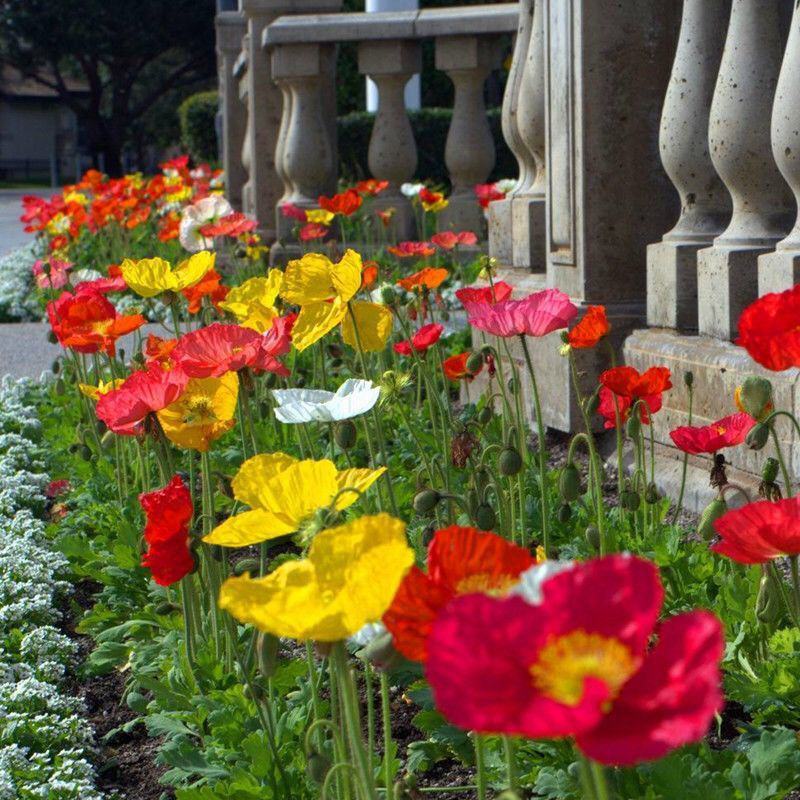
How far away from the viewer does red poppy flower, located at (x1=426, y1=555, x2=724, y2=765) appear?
0.79 m

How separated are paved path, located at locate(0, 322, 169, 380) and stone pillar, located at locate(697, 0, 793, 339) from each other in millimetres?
3566

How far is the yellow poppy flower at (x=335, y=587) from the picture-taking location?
3.34 feet

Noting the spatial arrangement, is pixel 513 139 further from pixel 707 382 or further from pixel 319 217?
pixel 707 382

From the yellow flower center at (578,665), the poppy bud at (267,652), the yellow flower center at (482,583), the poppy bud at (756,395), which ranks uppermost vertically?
the yellow flower center at (578,665)

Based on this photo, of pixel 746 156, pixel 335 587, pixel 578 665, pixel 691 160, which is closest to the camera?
pixel 578 665

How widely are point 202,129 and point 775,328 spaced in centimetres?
2033

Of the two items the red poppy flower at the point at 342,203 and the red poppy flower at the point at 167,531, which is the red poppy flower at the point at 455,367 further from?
the red poppy flower at the point at 342,203

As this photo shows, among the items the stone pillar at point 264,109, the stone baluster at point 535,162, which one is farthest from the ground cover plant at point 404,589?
the stone pillar at point 264,109

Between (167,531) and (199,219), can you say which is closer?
(167,531)

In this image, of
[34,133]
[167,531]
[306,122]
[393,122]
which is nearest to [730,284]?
[167,531]

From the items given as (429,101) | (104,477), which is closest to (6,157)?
(429,101)

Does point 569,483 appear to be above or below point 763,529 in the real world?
below

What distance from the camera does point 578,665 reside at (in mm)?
822

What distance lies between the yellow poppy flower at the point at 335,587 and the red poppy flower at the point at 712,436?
1260mm
